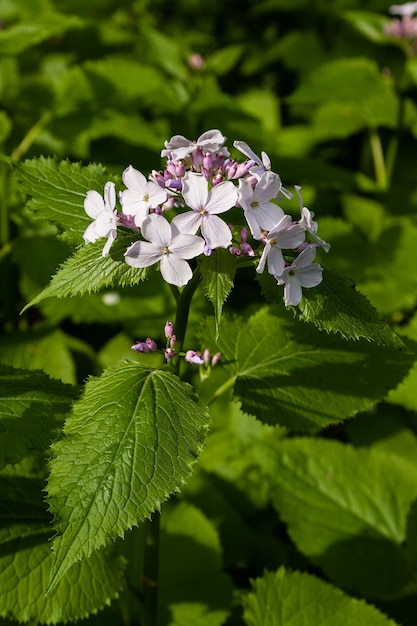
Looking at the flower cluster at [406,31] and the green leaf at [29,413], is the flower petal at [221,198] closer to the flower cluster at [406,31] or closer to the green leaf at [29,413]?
the green leaf at [29,413]

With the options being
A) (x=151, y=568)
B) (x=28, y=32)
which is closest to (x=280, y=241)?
(x=151, y=568)

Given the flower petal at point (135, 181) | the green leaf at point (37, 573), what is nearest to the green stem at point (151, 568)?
the green leaf at point (37, 573)

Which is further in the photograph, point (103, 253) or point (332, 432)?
point (332, 432)

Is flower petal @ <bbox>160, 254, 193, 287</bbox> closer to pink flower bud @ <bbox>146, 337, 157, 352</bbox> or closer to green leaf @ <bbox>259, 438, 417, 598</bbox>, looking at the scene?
pink flower bud @ <bbox>146, 337, 157, 352</bbox>

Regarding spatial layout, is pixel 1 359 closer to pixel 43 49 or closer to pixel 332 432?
pixel 332 432

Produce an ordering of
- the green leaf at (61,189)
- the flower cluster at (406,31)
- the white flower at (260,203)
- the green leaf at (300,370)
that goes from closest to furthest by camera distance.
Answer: the white flower at (260,203) → the green leaf at (61,189) → the green leaf at (300,370) → the flower cluster at (406,31)

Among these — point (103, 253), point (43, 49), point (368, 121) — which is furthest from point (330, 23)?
point (103, 253)
